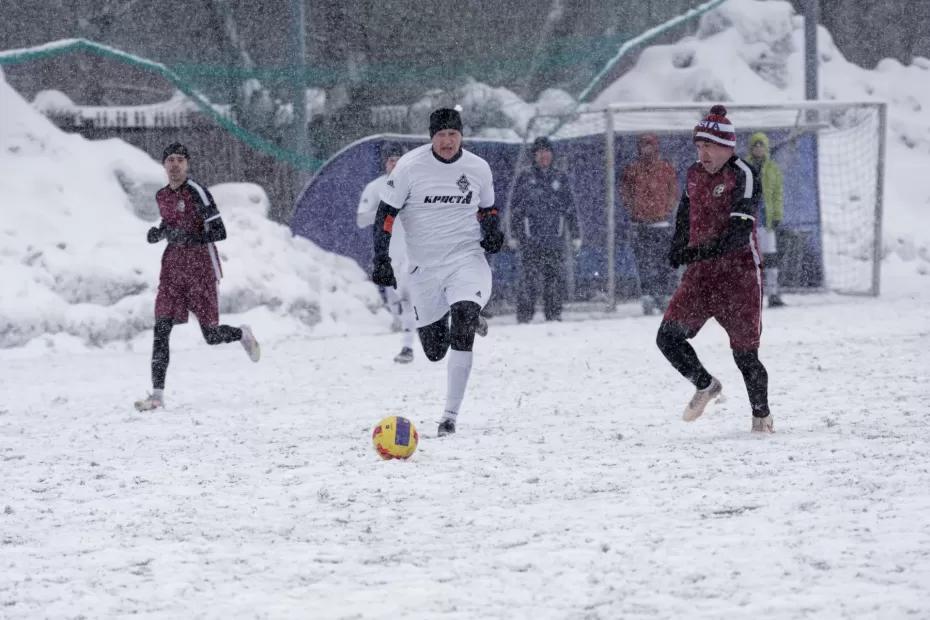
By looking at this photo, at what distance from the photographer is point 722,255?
7.22 meters

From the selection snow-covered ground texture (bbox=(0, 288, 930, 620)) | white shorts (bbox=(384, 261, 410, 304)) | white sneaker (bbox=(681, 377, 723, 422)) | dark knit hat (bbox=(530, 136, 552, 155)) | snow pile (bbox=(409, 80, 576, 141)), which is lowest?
snow-covered ground texture (bbox=(0, 288, 930, 620))

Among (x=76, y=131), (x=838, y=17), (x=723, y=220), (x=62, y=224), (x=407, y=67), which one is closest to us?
(x=723, y=220)

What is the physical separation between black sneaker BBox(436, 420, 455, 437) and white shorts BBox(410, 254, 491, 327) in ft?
2.23

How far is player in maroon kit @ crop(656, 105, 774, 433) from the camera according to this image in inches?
281

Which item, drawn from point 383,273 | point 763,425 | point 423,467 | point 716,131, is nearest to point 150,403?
point 383,273

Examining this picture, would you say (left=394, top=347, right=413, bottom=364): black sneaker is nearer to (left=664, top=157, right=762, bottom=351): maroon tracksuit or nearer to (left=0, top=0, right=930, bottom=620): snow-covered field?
(left=0, top=0, right=930, bottom=620): snow-covered field

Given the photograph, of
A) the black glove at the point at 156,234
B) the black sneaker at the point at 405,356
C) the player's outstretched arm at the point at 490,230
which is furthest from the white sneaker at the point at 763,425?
the black sneaker at the point at 405,356

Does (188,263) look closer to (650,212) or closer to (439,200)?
(439,200)

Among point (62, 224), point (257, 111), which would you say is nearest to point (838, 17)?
point (257, 111)

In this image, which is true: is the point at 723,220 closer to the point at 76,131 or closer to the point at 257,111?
the point at 257,111

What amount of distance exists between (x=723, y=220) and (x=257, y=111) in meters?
10.0

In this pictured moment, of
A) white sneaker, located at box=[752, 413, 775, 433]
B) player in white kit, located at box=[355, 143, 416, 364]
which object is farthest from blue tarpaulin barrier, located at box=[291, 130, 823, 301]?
white sneaker, located at box=[752, 413, 775, 433]

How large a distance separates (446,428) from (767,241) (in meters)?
9.62

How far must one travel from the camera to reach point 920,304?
16031mm
